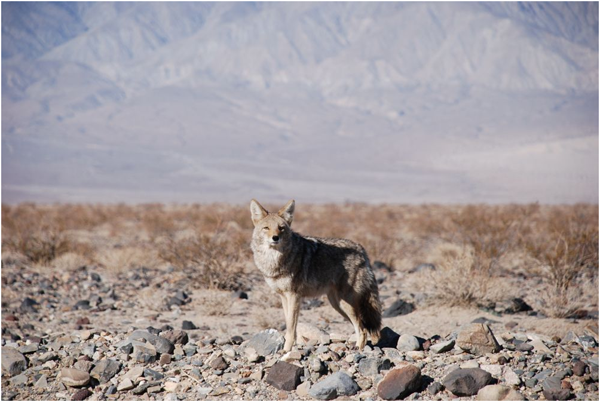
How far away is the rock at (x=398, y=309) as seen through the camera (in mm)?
9602

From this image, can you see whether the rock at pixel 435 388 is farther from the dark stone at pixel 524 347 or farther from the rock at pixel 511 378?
the dark stone at pixel 524 347

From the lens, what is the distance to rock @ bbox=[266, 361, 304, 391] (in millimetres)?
6043

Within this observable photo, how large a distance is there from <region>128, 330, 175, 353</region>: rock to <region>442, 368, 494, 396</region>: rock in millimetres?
3200

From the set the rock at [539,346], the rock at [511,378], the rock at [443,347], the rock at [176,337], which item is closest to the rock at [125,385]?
the rock at [176,337]

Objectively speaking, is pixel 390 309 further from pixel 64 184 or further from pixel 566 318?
pixel 64 184

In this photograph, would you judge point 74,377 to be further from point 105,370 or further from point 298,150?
point 298,150

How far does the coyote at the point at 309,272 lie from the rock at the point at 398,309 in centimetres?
269

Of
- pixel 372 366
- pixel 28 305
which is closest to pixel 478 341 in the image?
pixel 372 366

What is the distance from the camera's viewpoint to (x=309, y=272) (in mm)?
6801

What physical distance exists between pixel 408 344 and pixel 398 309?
2869 mm

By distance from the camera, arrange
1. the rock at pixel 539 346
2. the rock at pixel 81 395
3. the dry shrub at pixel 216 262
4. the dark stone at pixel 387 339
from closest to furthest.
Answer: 1. the rock at pixel 81 395
2. the rock at pixel 539 346
3. the dark stone at pixel 387 339
4. the dry shrub at pixel 216 262

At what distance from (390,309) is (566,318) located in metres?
2.76

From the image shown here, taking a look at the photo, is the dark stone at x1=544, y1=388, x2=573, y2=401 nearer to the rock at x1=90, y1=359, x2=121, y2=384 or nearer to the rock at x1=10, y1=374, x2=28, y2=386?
the rock at x1=90, y1=359, x2=121, y2=384

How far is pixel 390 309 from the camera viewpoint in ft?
31.8
